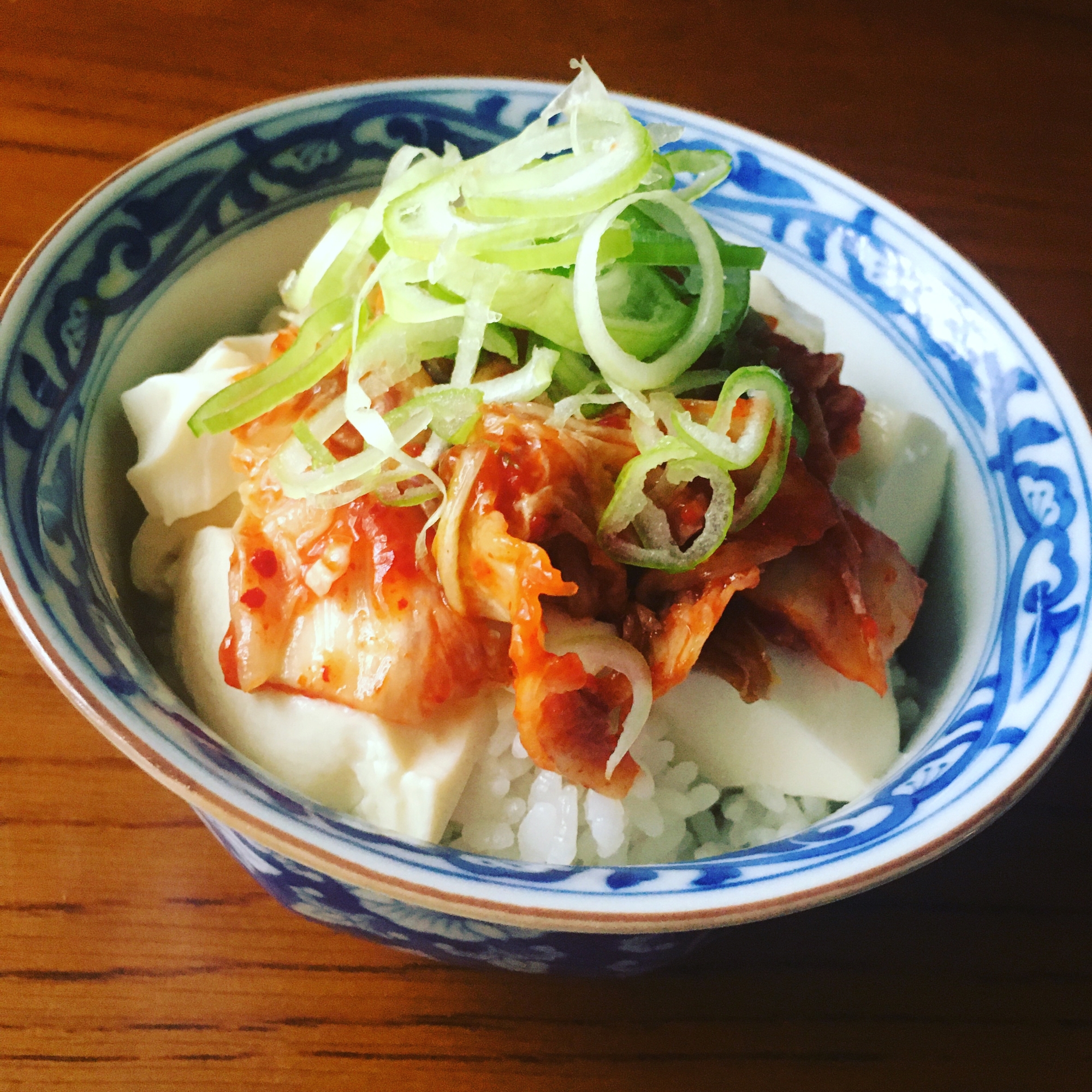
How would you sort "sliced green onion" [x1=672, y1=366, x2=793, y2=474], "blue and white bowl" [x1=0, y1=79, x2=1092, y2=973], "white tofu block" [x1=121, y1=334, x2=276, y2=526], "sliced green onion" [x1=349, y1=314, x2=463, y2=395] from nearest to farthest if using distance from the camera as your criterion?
"blue and white bowl" [x1=0, y1=79, x2=1092, y2=973]
"sliced green onion" [x1=672, y1=366, x2=793, y2=474]
"sliced green onion" [x1=349, y1=314, x2=463, y2=395]
"white tofu block" [x1=121, y1=334, x2=276, y2=526]

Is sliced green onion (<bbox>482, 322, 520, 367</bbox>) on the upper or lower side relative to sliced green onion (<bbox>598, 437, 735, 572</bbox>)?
upper

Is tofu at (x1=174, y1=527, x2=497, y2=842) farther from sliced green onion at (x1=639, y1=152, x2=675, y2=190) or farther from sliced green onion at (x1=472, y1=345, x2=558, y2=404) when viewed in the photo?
sliced green onion at (x1=639, y1=152, x2=675, y2=190)

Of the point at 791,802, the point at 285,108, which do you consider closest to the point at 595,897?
the point at 791,802

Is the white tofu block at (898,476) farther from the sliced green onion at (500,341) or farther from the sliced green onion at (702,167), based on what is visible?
the sliced green onion at (500,341)

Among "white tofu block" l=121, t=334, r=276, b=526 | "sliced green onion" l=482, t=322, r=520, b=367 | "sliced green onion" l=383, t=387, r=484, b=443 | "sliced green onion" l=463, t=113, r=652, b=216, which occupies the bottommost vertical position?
"white tofu block" l=121, t=334, r=276, b=526

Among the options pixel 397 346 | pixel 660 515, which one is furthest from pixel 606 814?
pixel 397 346

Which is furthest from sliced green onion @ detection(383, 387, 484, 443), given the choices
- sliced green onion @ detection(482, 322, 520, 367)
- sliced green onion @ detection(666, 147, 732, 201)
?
sliced green onion @ detection(666, 147, 732, 201)

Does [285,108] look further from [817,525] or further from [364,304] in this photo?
[817,525]

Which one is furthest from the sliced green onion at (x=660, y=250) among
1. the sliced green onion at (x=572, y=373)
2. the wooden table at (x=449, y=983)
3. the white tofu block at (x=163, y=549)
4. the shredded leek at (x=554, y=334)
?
the wooden table at (x=449, y=983)
